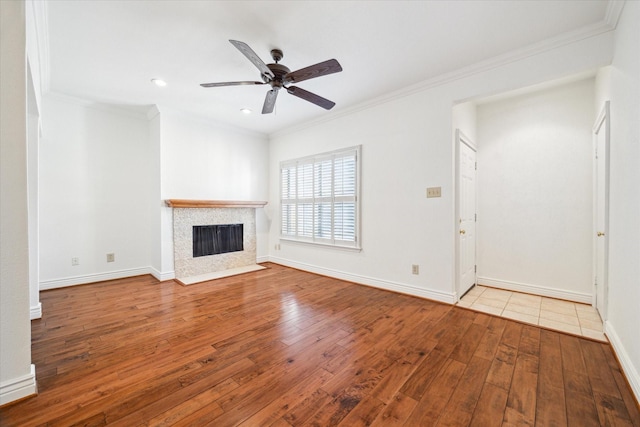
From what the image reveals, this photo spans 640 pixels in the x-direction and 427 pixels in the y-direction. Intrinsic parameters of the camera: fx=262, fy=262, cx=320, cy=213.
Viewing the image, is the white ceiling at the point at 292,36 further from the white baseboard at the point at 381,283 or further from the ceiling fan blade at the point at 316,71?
the white baseboard at the point at 381,283

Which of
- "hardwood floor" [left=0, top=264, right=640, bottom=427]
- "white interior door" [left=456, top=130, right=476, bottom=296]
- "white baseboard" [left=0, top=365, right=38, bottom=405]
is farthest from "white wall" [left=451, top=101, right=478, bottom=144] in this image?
"white baseboard" [left=0, top=365, right=38, bottom=405]

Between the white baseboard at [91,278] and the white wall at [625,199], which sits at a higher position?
the white wall at [625,199]

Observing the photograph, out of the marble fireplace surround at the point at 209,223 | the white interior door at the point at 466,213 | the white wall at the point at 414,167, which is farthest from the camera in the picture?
the marble fireplace surround at the point at 209,223

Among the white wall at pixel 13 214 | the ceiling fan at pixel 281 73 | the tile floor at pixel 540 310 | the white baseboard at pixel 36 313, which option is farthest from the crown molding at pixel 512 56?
the white baseboard at pixel 36 313

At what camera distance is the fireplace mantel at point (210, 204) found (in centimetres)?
405

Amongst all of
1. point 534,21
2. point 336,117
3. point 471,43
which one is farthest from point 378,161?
point 534,21

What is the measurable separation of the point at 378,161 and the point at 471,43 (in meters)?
1.65

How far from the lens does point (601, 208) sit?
2.69m

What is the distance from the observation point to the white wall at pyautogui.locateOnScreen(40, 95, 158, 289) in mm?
3609

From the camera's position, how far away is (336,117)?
4.26 m

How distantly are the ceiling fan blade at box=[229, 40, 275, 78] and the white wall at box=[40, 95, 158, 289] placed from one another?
3050mm

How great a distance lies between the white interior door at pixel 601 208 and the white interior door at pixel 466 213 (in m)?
1.22

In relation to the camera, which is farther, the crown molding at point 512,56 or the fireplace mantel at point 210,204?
the fireplace mantel at point 210,204

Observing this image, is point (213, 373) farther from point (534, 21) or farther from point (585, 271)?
point (585, 271)
